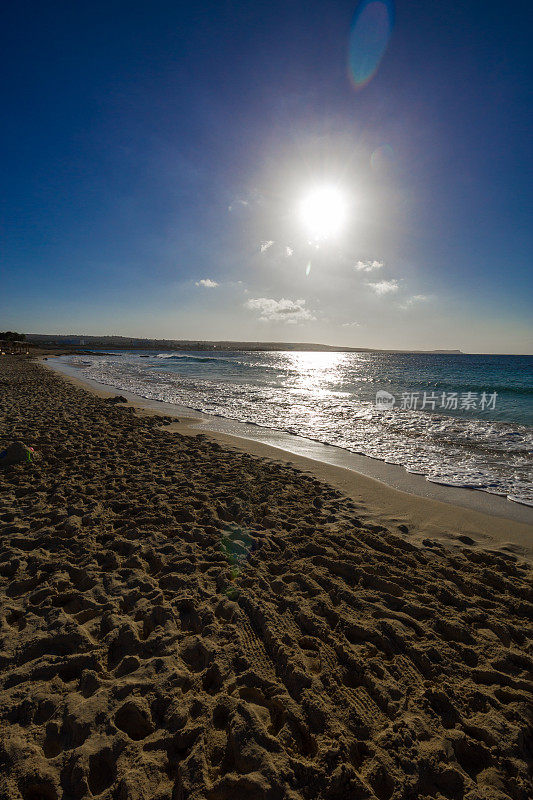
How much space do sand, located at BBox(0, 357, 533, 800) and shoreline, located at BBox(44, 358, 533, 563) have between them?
1.03 feet

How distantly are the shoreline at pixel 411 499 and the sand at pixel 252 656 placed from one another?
314 millimetres

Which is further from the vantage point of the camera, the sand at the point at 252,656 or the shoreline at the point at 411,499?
the shoreline at the point at 411,499

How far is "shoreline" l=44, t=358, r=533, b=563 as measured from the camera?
5.19 meters

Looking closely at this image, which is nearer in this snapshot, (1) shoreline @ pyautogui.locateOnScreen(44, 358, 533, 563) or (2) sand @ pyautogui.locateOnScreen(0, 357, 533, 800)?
(2) sand @ pyautogui.locateOnScreen(0, 357, 533, 800)

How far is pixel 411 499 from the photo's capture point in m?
6.42

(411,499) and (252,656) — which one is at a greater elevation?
(411,499)

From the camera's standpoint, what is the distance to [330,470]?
25.9 ft

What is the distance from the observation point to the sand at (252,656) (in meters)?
2.12

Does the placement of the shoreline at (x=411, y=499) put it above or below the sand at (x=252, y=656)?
above

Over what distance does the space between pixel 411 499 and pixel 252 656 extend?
4.50 metres

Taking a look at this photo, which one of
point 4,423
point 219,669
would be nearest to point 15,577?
point 219,669

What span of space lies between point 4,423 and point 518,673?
12672 mm

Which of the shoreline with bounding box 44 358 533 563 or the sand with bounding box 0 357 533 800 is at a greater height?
the shoreline with bounding box 44 358 533 563

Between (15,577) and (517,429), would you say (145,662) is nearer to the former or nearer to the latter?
(15,577)
